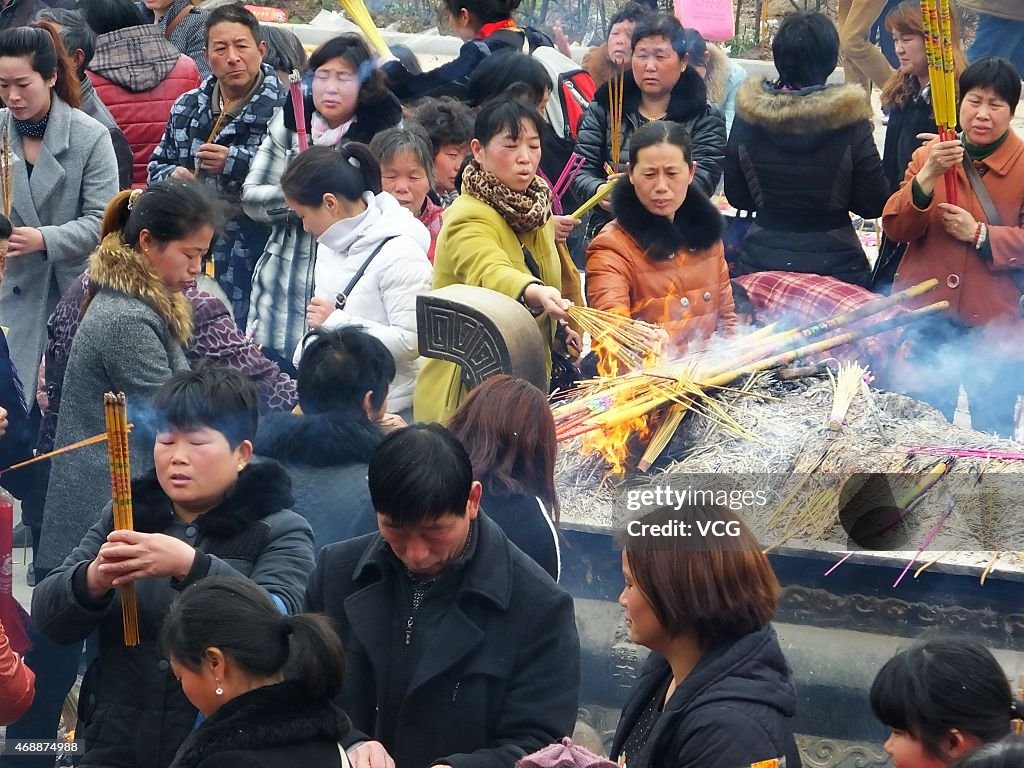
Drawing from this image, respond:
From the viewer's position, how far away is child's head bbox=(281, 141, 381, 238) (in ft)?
16.2

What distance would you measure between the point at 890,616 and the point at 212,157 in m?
3.07

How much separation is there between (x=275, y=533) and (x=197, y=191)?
1.24 metres

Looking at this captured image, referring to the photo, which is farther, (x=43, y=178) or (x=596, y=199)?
(x=596, y=199)

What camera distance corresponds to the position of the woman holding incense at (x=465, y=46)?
6.17 metres

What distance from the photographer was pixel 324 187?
4.94 metres

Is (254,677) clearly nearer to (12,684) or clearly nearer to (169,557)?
(169,557)

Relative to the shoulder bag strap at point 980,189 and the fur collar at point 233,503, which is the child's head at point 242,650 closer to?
the fur collar at point 233,503

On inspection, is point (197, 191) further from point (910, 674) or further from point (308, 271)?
point (910, 674)

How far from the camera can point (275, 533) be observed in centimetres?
331

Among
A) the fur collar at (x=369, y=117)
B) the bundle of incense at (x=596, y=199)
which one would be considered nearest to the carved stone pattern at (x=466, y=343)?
the bundle of incense at (x=596, y=199)

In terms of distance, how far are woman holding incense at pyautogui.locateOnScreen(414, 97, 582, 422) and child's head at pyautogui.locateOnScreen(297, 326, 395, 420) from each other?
0.56 meters

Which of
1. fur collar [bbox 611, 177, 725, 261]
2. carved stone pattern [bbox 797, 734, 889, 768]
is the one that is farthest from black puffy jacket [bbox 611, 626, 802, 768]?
fur collar [bbox 611, 177, 725, 261]

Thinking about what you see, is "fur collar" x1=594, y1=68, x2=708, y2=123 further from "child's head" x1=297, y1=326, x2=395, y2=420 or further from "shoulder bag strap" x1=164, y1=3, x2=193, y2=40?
"child's head" x1=297, y1=326, x2=395, y2=420
